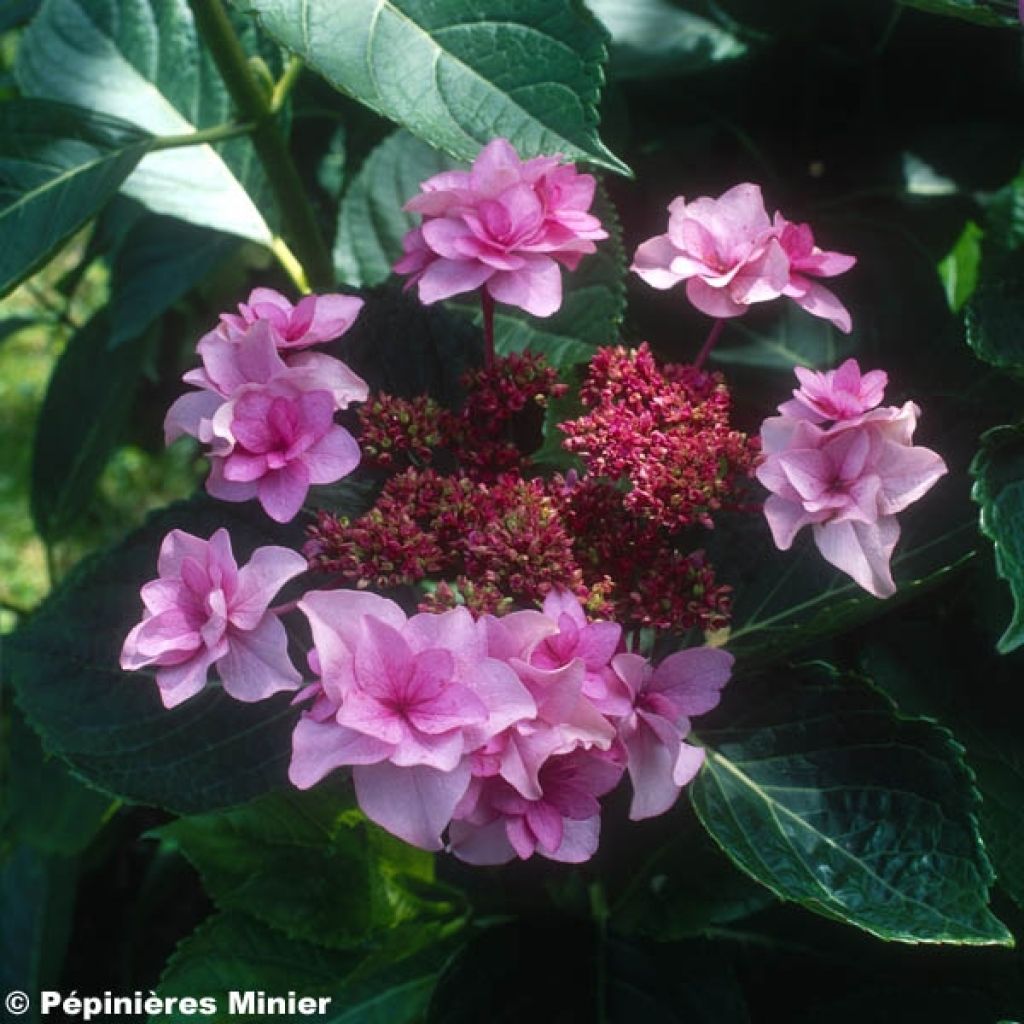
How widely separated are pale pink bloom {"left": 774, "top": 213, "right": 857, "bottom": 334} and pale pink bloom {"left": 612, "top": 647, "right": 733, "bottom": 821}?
27 centimetres

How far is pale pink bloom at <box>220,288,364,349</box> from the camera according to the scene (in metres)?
0.94

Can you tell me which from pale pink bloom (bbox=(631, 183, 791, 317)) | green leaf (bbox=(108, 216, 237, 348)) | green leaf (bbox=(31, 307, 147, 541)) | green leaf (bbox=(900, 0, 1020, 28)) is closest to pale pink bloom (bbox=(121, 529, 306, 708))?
pale pink bloom (bbox=(631, 183, 791, 317))

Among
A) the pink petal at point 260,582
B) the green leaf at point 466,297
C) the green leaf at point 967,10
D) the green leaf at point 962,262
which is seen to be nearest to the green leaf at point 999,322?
the green leaf at point 967,10

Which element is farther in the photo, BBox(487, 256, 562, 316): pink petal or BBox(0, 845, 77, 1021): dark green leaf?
BBox(0, 845, 77, 1021): dark green leaf

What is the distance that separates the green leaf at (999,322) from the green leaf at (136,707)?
47 cm

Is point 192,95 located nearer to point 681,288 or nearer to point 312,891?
point 681,288

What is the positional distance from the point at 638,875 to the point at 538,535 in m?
0.40

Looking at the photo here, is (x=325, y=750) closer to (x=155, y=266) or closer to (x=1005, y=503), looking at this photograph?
(x=1005, y=503)

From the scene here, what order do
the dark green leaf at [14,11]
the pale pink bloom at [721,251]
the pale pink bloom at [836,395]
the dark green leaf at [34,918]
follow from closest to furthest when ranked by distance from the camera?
the pale pink bloom at [836,395]
the pale pink bloom at [721,251]
the dark green leaf at [14,11]
the dark green leaf at [34,918]

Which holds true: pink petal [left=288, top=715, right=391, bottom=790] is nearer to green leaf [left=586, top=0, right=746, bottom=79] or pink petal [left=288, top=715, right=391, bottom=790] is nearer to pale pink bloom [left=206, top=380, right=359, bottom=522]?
pale pink bloom [left=206, top=380, right=359, bottom=522]

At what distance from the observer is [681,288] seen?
1303mm

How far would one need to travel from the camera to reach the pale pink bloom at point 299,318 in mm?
938

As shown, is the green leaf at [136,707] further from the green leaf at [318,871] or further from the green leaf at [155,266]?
the green leaf at [155,266]

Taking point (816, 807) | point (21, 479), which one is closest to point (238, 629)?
point (816, 807)
